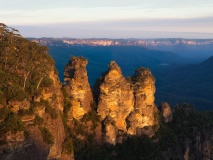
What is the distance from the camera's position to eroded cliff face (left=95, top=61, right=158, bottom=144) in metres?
39.1

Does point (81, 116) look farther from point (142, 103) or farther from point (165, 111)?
point (165, 111)

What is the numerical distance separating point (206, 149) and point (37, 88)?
99.6ft

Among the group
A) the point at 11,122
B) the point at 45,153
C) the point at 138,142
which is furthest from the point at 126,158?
the point at 11,122

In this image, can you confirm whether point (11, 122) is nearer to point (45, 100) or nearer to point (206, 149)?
point (45, 100)

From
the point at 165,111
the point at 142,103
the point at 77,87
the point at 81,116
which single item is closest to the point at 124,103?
the point at 142,103

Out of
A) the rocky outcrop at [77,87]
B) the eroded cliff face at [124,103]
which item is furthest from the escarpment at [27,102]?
the eroded cliff face at [124,103]

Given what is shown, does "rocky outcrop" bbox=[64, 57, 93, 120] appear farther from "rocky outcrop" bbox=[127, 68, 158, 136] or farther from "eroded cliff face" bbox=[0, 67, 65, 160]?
"rocky outcrop" bbox=[127, 68, 158, 136]

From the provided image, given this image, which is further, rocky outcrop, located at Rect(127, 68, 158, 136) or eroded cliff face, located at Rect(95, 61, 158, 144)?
rocky outcrop, located at Rect(127, 68, 158, 136)

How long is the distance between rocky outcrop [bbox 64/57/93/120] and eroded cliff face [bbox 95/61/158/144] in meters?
2.01

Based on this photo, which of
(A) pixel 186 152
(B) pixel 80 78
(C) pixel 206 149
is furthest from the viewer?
(C) pixel 206 149

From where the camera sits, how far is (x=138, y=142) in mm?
41531

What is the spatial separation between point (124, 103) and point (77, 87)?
252 inches

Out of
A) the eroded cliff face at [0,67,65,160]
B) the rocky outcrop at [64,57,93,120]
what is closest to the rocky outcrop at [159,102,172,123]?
the rocky outcrop at [64,57,93,120]

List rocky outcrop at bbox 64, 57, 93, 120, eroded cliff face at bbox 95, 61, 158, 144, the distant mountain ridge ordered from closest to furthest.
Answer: rocky outcrop at bbox 64, 57, 93, 120 < eroded cliff face at bbox 95, 61, 158, 144 < the distant mountain ridge
